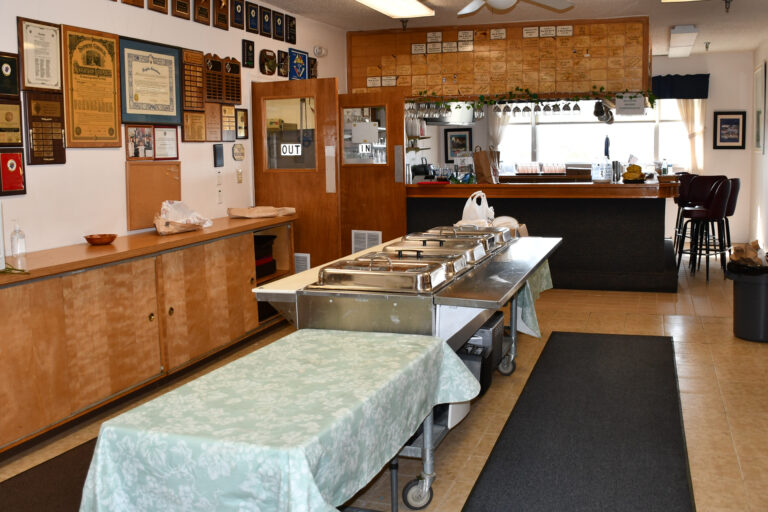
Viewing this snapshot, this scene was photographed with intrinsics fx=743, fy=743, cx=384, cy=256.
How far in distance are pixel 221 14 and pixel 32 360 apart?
3537 mm

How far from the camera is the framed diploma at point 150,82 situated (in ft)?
16.5

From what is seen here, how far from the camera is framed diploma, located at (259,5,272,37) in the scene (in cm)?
679

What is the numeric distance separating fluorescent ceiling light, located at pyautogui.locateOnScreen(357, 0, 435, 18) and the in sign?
1.39 meters

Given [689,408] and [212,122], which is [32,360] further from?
[689,408]

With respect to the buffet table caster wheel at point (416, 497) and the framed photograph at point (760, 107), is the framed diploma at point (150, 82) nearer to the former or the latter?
the buffet table caster wheel at point (416, 497)

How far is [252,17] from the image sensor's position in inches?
261

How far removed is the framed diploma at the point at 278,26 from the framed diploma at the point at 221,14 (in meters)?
0.86

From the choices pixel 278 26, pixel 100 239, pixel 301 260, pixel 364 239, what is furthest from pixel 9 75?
pixel 364 239

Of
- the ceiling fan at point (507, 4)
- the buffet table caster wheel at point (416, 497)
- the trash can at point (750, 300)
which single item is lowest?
the buffet table caster wheel at point (416, 497)

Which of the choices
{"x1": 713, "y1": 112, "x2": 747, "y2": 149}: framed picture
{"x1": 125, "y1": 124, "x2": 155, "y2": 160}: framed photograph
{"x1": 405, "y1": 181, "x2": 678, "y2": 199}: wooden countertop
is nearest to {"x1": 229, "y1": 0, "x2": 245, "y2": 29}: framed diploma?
{"x1": 125, "y1": 124, "x2": 155, "y2": 160}: framed photograph

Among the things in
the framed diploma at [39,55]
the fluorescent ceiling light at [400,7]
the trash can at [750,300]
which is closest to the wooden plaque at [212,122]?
the fluorescent ceiling light at [400,7]

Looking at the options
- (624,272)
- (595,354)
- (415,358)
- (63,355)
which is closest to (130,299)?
(63,355)

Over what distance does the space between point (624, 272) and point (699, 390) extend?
3.15 metres

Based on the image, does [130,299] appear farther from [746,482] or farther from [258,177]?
[746,482]
